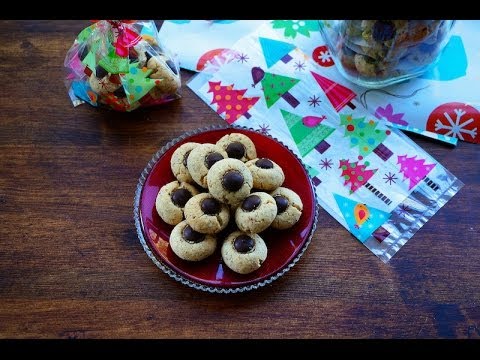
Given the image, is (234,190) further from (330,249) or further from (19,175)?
(19,175)

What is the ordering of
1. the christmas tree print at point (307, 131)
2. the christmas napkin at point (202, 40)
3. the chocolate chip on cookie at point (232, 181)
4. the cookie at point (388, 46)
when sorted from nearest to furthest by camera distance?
the chocolate chip on cookie at point (232, 181), the cookie at point (388, 46), the christmas tree print at point (307, 131), the christmas napkin at point (202, 40)

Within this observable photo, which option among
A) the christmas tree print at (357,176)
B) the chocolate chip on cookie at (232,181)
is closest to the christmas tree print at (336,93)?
the christmas tree print at (357,176)

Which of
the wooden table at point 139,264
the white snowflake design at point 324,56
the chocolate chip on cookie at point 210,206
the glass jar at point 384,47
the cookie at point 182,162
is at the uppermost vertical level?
the glass jar at point 384,47

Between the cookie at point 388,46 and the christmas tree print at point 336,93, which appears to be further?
the christmas tree print at point 336,93

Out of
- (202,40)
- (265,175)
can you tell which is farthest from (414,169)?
(202,40)

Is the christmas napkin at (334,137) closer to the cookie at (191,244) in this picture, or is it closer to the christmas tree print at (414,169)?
the christmas tree print at (414,169)

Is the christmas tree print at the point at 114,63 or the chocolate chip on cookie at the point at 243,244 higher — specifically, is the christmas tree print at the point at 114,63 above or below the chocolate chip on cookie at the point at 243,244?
above

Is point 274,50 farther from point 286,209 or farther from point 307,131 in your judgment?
point 286,209
